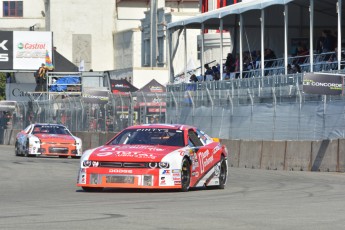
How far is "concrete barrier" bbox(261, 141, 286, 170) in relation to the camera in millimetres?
28984

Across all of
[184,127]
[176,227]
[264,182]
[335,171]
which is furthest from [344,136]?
[176,227]

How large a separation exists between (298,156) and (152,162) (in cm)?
1095

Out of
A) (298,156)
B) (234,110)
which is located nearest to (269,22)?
(234,110)

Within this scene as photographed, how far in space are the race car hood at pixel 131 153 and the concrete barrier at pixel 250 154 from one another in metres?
11.7

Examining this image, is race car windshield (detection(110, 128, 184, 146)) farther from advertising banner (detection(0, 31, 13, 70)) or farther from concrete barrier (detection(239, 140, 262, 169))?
advertising banner (detection(0, 31, 13, 70))

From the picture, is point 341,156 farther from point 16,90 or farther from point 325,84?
point 16,90

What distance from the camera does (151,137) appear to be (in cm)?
1927

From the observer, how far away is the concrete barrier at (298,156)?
2780cm

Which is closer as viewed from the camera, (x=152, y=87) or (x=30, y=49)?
(x=152, y=87)

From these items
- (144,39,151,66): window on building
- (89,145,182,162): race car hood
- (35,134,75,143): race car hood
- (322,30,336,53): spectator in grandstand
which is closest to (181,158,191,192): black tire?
(89,145,182,162): race car hood

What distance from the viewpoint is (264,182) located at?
22062 millimetres

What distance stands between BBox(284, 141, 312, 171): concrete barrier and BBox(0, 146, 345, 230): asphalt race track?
4585mm

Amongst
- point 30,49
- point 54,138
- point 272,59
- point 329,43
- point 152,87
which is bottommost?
point 54,138

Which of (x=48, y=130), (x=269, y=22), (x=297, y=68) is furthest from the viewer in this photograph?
(x=269, y=22)
